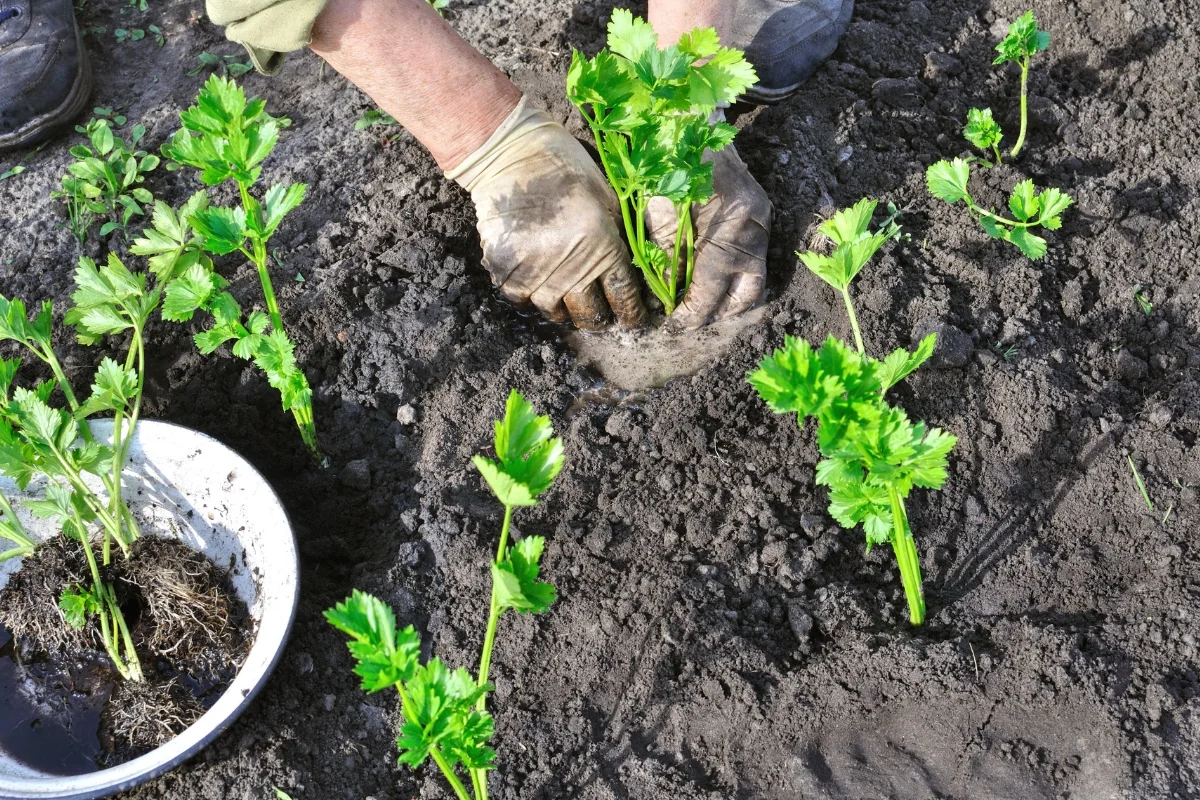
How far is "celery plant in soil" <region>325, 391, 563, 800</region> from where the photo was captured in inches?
57.9

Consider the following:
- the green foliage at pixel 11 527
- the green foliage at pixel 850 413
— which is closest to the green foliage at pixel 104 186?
the green foliage at pixel 11 527

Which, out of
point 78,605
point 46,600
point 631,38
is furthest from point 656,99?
point 46,600

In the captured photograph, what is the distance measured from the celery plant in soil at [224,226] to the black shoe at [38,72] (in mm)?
1244

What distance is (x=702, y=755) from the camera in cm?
199

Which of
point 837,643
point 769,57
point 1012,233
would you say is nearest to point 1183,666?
point 837,643

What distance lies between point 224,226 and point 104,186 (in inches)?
47.4

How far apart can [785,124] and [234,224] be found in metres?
1.60

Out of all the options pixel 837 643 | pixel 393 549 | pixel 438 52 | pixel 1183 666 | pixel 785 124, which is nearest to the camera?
pixel 1183 666

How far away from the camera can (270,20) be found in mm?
2406

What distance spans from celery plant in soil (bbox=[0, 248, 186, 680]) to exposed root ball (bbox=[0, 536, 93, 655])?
0.04m

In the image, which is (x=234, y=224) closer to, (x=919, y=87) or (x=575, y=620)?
(x=575, y=620)

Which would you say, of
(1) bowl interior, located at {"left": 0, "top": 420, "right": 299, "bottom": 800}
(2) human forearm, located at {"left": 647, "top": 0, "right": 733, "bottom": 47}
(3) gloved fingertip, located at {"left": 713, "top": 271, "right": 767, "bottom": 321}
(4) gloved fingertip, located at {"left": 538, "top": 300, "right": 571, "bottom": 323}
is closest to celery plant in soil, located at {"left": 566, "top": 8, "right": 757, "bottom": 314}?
(3) gloved fingertip, located at {"left": 713, "top": 271, "right": 767, "bottom": 321}

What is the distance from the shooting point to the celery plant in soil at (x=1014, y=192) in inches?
93.0

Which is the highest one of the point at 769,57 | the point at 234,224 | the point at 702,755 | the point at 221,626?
the point at 234,224
